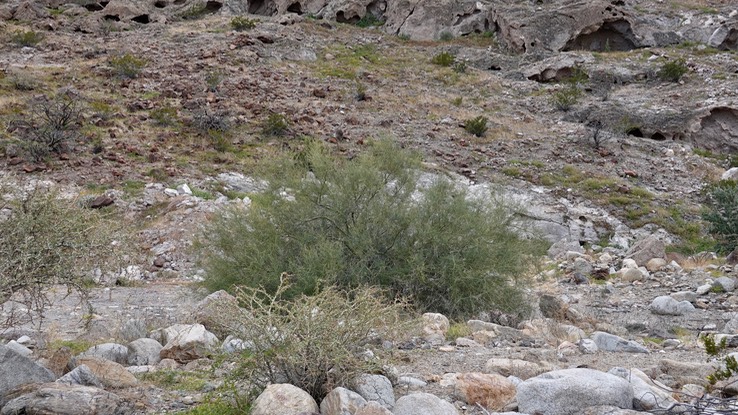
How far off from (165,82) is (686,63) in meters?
18.2

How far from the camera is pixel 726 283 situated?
383 inches

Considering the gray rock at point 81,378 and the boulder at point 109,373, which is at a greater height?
the gray rock at point 81,378

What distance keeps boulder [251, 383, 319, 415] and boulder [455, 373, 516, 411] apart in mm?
936

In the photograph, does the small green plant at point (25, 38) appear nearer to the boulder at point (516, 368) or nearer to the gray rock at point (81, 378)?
the gray rock at point (81, 378)

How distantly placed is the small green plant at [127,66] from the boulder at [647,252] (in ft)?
49.7

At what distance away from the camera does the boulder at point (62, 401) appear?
11.7ft

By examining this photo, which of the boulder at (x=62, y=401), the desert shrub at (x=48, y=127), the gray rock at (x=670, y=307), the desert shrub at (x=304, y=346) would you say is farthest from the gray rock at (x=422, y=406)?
the desert shrub at (x=48, y=127)

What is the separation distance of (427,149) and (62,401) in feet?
49.3

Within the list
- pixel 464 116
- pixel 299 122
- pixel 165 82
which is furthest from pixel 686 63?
pixel 165 82

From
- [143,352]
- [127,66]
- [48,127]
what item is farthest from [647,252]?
[127,66]

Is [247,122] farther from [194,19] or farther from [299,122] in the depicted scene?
[194,19]

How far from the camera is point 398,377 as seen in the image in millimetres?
4523

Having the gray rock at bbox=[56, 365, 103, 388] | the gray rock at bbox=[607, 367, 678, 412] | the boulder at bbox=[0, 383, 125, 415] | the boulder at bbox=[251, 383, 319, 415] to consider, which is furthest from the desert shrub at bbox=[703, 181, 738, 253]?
the boulder at bbox=[0, 383, 125, 415]

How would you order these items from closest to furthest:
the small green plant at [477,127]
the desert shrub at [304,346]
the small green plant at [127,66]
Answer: the desert shrub at [304,346] < the small green plant at [477,127] < the small green plant at [127,66]
